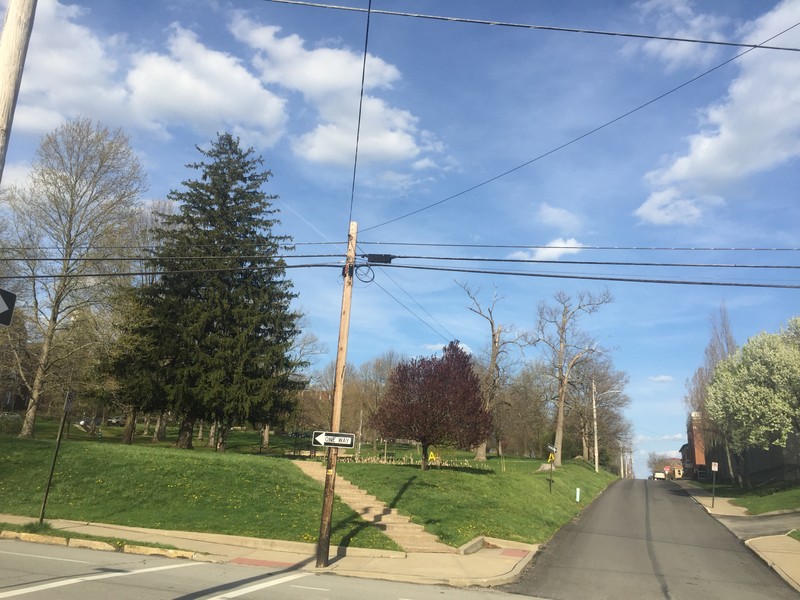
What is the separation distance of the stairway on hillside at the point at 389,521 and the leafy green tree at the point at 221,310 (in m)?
11.1

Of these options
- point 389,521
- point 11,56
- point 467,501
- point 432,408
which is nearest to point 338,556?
point 389,521

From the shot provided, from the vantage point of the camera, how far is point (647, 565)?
15.5 meters

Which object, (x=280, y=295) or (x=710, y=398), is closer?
(x=280, y=295)

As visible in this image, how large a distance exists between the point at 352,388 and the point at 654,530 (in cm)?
5497

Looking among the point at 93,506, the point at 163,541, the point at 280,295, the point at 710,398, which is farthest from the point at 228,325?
the point at 710,398

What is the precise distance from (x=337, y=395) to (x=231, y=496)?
7094 mm

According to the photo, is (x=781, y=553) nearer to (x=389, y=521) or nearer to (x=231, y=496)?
(x=389, y=521)

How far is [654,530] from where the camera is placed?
23547mm

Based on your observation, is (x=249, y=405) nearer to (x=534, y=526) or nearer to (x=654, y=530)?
(x=534, y=526)

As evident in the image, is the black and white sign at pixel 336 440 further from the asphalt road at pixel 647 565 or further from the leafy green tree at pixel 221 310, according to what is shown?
the leafy green tree at pixel 221 310

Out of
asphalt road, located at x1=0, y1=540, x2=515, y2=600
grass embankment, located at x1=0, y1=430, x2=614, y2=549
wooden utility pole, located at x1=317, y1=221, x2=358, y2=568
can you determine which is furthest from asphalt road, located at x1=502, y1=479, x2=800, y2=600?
wooden utility pole, located at x1=317, y1=221, x2=358, y2=568

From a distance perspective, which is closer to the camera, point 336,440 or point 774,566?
point 336,440

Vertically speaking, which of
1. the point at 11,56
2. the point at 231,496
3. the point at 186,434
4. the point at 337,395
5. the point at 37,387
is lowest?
the point at 231,496

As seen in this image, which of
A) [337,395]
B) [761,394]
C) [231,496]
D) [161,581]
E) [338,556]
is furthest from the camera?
[761,394]
